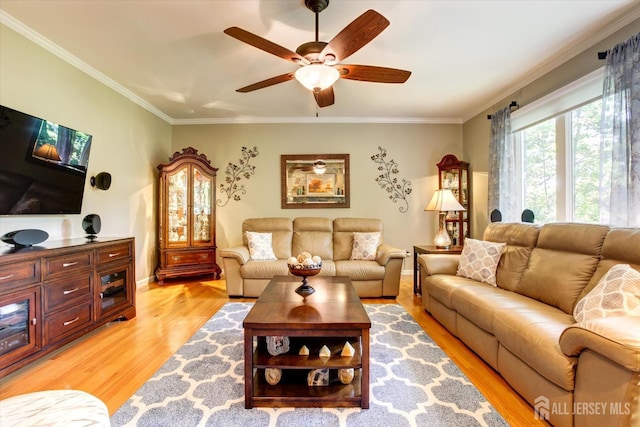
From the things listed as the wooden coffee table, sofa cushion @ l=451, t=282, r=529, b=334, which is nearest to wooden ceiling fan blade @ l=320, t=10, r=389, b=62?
the wooden coffee table

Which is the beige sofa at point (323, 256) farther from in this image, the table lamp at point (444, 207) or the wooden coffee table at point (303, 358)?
the wooden coffee table at point (303, 358)

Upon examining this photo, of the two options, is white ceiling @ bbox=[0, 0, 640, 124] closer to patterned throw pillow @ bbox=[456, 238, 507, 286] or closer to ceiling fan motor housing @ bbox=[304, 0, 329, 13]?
ceiling fan motor housing @ bbox=[304, 0, 329, 13]

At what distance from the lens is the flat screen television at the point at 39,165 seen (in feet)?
7.29

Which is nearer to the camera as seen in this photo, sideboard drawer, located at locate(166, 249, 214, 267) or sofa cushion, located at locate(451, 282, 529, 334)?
sofa cushion, located at locate(451, 282, 529, 334)

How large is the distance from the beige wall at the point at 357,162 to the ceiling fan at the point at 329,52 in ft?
8.22

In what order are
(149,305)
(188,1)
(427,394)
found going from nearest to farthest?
(427,394), (188,1), (149,305)

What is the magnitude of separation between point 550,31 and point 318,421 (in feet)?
11.4

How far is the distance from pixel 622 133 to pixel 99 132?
503cm

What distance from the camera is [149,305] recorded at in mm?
3459

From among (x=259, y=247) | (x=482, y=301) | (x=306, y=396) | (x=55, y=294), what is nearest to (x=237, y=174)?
(x=259, y=247)

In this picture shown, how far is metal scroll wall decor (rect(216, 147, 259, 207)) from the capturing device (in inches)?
193

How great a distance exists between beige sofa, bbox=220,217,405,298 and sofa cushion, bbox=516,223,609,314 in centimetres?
155

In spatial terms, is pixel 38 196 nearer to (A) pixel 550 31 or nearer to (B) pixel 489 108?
(A) pixel 550 31

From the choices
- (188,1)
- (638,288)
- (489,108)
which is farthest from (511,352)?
(489,108)
